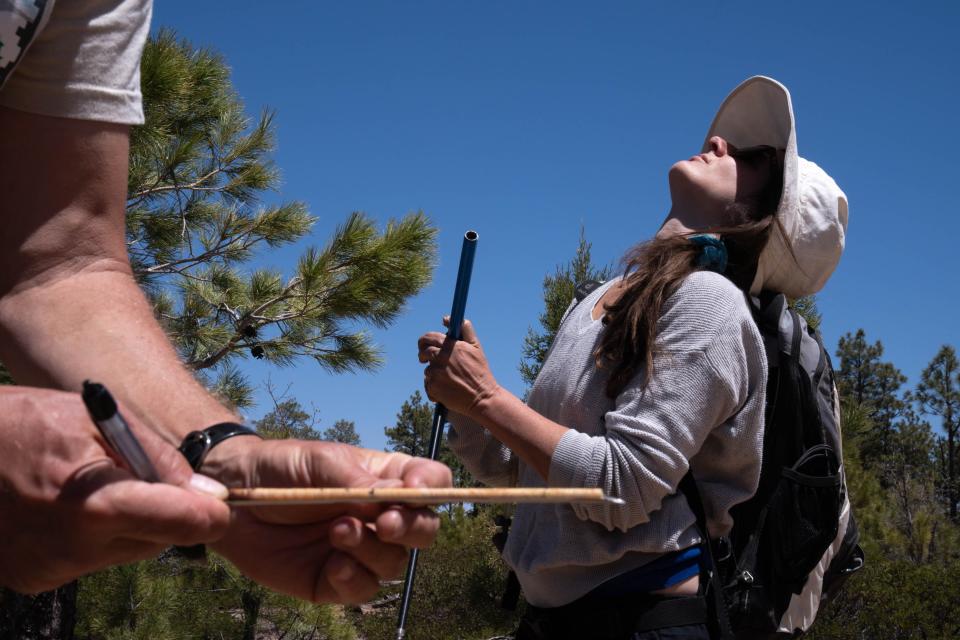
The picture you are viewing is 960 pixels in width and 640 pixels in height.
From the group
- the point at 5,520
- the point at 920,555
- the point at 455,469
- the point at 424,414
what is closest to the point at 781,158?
the point at 5,520

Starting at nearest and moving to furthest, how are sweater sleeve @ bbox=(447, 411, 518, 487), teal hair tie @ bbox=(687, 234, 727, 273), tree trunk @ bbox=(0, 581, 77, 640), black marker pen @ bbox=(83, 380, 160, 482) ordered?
black marker pen @ bbox=(83, 380, 160, 482) < teal hair tie @ bbox=(687, 234, 727, 273) < sweater sleeve @ bbox=(447, 411, 518, 487) < tree trunk @ bbox=(0, 581, 77, 640)

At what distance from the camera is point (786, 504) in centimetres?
211

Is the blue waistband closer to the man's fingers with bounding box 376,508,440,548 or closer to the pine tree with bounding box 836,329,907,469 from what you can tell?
the man's fingers with bounding box 376,508,440,548

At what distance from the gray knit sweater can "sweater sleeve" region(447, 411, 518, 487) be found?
10.5 inches

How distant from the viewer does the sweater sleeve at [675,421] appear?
1.88 metres

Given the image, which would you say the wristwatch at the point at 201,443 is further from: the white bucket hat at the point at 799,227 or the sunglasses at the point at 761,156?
the sunglasses at the point at 761,156

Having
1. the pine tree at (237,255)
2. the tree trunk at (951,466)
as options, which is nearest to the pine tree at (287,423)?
A: the pine tree at (237,255)

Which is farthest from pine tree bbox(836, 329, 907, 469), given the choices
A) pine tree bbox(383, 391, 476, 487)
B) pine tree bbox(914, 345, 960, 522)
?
pine tree bbox(383, 391, 476, 487)

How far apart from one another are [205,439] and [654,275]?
1450 mm

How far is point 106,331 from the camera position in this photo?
40.8 inches

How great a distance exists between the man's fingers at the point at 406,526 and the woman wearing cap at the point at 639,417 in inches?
42.6

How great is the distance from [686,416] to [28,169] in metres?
1.32

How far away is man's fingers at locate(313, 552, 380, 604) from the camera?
0.82 meters

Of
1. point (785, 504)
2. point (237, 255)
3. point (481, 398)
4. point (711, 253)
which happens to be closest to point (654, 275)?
point (711, 253)
